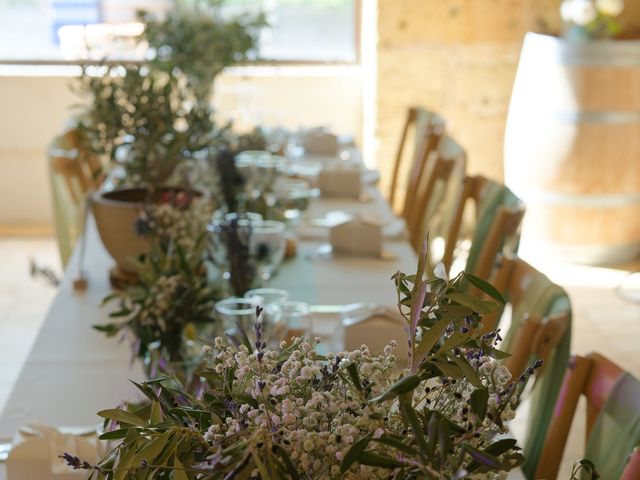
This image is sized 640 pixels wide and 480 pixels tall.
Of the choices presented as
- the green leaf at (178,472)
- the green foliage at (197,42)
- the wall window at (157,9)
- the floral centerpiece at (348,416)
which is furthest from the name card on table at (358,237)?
the wall window at (157,9)

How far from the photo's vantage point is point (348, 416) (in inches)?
31.6

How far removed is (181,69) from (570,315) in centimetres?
247

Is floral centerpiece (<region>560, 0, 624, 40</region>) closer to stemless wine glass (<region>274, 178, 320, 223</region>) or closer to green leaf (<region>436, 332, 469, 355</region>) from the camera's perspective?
stemless wine glass (<region>274, 178, 320, 223</region>)

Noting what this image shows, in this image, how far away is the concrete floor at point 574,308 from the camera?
4004 mm

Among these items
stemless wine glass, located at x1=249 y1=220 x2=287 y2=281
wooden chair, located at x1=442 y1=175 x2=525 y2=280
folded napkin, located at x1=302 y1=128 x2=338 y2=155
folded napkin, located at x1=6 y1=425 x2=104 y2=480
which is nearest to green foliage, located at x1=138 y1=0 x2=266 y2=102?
folded napkin, located at x1=302 y1=128 x2=338 y2=155

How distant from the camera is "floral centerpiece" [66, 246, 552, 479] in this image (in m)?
0.74

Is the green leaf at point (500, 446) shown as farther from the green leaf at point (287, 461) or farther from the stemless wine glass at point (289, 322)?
the stemless wine glass at point (289, 322)

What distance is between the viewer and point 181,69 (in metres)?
3.88

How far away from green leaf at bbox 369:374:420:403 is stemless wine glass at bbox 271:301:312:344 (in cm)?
98

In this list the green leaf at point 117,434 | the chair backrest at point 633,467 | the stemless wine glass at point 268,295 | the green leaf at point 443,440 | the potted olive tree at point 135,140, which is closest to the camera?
the green leaf at point 443,440

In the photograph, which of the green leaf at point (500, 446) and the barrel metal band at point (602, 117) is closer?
the green leaf at point (500, 446)

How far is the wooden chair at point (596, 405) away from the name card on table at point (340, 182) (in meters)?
1.89

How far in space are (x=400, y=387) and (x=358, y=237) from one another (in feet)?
6.48

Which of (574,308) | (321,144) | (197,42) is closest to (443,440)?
(197,42)
